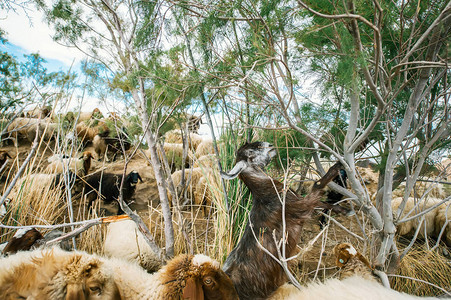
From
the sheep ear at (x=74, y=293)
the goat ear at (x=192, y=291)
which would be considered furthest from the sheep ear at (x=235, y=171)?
the sheep ear at (x=74, y=293)

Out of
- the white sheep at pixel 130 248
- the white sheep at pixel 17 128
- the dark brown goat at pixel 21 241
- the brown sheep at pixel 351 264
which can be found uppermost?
the white sheep at pixel 17 128

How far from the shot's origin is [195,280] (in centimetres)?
135

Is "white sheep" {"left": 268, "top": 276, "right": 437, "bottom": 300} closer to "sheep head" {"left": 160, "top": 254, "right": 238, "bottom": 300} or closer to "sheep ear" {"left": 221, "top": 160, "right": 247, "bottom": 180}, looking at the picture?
"sheep head" {"left": 160, "top": 254, "right": 238, "bottom": 300}

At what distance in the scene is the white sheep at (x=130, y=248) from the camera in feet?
10.3

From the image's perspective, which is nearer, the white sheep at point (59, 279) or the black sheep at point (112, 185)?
the white sheep at point (59, 279)

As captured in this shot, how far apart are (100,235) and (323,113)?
10.7 feet

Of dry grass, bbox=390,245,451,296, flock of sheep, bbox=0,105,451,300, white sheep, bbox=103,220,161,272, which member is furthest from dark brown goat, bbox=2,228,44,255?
dry grass, bbox=390,245,451,296

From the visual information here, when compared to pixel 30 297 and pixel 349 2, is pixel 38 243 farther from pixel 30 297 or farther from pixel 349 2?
pixel 349 2

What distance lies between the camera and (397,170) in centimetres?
311

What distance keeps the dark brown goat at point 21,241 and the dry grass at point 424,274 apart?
363 cm

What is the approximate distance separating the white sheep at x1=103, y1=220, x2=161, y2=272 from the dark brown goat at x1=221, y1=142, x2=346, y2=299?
4.55 ft

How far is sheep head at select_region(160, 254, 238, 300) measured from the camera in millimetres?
1331

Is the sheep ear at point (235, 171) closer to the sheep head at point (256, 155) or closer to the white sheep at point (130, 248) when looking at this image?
the sheep head at point (256, 155)

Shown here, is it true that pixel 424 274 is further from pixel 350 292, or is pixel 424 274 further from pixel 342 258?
pixel 350 292
